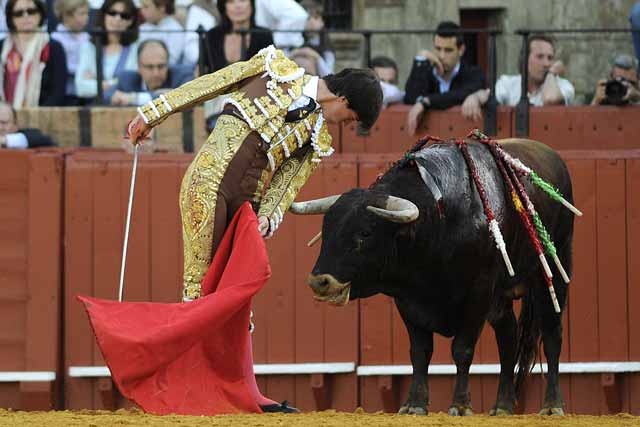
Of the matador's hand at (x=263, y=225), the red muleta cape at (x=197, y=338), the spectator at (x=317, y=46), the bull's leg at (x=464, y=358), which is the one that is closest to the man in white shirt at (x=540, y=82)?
the spectator at (x=317, y=46)

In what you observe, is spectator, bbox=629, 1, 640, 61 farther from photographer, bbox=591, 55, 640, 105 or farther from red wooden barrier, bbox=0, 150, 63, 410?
red wooden barrier, bbox=0, 150, 63, 410

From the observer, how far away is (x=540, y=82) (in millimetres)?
10570

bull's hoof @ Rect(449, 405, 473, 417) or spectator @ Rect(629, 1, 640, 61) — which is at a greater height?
spectator @ Rect(629, 1, 640, 61)

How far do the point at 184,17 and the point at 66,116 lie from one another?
6.32 ft

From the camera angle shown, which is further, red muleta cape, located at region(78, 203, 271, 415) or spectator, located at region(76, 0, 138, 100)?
spectator, located at region(76, 0, 138, 100)

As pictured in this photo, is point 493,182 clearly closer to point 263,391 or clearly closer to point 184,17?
point 263,391

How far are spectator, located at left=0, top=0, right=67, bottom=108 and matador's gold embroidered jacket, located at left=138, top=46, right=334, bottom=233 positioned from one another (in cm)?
382

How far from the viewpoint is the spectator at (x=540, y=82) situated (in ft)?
34.2

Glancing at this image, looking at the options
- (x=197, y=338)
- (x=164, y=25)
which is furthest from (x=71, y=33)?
(x=197, y=338)

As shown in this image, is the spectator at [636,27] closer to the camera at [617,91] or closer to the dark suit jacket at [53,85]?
the camera at [617,91]

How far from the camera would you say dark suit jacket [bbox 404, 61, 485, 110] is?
399 inches

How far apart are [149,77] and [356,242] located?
3563 mm

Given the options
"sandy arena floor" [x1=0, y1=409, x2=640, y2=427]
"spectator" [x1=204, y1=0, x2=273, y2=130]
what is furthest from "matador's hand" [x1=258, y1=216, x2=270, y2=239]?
"spectator" [x1=204, y1=0, x2=273, y2=130]

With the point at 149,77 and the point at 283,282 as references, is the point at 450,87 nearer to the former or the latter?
the point at 283,282
